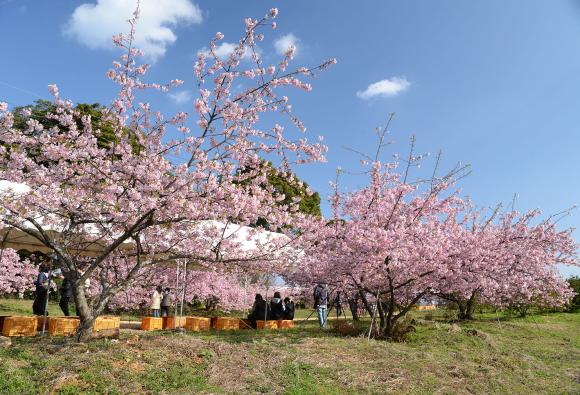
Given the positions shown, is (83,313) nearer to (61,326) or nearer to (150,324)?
(61,326)

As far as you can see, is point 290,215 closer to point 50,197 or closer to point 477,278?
point 50,197

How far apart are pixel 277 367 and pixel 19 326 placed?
5934mm

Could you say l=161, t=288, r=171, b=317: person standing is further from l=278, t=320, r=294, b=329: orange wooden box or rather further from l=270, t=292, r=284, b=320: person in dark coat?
l=278, t=320, r=294, b=329: orange wooden box

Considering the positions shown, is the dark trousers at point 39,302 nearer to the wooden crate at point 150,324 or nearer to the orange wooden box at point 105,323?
the wooden crate at point 150,324

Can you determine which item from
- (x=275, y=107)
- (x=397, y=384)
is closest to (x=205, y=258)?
(x=275, y=107)

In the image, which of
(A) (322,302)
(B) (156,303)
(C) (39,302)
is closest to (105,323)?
(C) (39,302)

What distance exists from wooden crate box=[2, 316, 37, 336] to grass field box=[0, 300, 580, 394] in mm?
1626

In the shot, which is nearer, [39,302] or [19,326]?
[19,326]

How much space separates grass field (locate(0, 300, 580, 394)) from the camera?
18.2ft

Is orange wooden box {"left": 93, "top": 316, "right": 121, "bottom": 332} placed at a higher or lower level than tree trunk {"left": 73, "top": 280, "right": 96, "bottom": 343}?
lower

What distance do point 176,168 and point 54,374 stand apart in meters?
3.17

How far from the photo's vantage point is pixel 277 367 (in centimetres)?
675

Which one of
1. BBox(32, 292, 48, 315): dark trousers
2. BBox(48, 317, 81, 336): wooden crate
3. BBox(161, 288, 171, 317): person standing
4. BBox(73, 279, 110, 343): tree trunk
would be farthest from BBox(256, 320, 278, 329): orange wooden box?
BBox(73, 279, 110, 343): tree trunk

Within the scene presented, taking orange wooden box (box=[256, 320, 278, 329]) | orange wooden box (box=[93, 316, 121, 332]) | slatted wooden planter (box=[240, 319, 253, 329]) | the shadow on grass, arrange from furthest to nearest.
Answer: slatted wooden planter (box=[240, 319, 253, 329])
orange wooden box (box=[256, 320, 278, 329])
orange wooden box (box=[93, 316, 121, 332])
the shadow on grass
